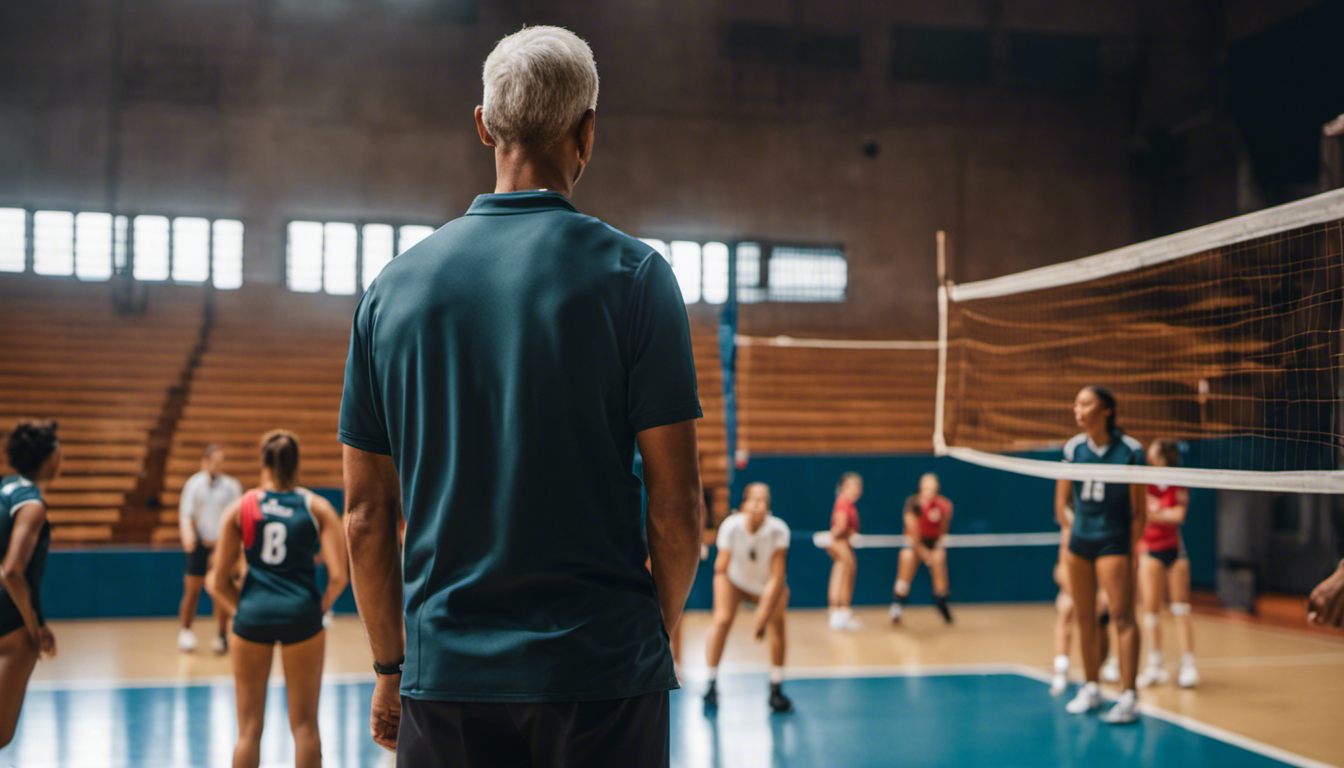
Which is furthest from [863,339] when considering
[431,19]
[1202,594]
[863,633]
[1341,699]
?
[1341,699]

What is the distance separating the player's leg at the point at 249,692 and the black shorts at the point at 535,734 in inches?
123

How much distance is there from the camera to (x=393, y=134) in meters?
16.2

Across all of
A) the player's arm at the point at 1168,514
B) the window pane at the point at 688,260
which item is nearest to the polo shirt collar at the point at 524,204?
the player's arm at the point at 1168,514

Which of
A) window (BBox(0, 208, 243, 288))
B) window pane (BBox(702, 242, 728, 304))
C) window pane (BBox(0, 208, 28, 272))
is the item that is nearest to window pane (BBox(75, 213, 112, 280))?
window (BBox(0, 208, 243, 288))

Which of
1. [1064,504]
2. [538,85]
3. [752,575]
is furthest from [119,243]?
[538,85]

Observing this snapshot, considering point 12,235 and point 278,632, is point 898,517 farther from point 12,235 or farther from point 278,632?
point 12,235

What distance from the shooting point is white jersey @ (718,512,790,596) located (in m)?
6.68

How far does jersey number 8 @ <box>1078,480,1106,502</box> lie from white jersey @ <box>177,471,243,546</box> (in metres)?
6.87

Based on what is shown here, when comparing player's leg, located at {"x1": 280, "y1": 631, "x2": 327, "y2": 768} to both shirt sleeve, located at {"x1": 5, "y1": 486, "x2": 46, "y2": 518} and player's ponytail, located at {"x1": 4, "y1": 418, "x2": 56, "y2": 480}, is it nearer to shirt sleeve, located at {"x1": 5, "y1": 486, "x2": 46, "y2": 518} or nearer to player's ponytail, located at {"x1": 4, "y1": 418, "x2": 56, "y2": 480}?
shirt sleeve, located at {"x1": 5, "y1": 486, "x2": 46, "y2": 518}

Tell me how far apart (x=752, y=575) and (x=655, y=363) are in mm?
5642

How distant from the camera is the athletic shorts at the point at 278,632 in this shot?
13.4 ft

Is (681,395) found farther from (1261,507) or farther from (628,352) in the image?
(1261,507)

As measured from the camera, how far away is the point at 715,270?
670 inches

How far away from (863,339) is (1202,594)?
6542 mm
